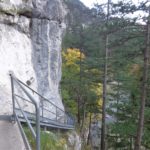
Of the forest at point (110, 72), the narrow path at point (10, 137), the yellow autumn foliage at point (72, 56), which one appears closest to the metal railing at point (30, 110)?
the narrow path at point (10, 137)

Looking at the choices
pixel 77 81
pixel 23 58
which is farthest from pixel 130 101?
pixel 23 58

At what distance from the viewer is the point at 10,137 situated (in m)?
5.59

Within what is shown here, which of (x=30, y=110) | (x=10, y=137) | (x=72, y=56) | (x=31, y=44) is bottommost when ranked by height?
(x=30, y=110)

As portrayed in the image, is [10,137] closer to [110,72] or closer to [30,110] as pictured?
[30,110]

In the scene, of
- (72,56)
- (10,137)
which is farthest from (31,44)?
(72,56)

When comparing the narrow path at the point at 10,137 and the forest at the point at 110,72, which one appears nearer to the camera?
the narrow path at the point at 10,137

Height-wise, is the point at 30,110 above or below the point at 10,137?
below

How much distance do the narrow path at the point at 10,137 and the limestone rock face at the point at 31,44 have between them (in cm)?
246

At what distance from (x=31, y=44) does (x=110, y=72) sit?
11.5m

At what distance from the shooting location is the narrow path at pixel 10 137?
5156mm

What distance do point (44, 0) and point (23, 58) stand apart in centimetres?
395

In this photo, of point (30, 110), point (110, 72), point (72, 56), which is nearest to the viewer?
point (30, 110)

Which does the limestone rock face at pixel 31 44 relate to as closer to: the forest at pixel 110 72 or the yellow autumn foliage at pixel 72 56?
the forest at pixel 110 72

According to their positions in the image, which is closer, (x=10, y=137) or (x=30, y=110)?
(x=10, y=137)
